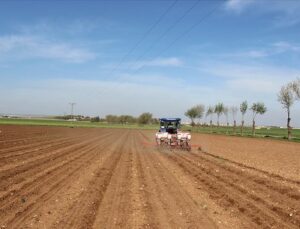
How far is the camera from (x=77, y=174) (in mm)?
16469

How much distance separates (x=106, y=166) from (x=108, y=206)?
898 centimetres

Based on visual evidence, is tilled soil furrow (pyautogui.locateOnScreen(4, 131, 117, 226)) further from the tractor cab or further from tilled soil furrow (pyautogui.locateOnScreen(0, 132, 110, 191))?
the tractor cab

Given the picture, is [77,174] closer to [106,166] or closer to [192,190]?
[106,166]

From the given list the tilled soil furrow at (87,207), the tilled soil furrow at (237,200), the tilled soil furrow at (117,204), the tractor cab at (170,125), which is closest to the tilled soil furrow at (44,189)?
the tilled soil furrow at (87,207)

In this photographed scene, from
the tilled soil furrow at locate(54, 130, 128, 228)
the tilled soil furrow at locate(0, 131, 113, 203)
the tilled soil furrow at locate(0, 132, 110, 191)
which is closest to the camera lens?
the tilled soil furrow at locate(54, 130, 128, 228)

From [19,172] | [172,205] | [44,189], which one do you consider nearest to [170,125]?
[19,172]

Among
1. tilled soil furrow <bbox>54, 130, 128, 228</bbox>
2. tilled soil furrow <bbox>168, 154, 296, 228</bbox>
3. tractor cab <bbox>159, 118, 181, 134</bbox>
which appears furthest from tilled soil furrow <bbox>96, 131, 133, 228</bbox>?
tractor cab <bbox>159, 118, 181, 134</bbox>

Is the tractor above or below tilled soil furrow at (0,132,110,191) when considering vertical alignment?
above

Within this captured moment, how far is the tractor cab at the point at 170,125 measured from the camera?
36688 mm

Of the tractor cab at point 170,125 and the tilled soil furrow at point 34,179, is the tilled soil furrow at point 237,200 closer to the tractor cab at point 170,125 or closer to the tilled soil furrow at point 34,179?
the tilled soil furrow at point 34,179

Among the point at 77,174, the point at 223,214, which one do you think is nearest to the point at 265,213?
the point at 223,214

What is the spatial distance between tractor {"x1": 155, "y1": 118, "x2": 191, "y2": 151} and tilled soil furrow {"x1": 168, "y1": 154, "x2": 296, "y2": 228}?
50.0 ft

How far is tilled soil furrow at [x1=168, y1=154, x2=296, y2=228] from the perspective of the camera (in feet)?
32.3

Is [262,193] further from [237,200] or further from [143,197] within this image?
[143,197]
